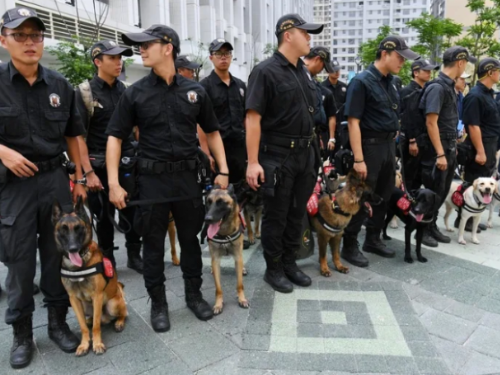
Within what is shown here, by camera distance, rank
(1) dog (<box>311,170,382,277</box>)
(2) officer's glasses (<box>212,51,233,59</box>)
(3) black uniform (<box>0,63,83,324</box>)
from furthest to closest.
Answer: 1. (2) officer's glasses (<box>212,51,233,59</box>)
2. (1) dog (<box>311,170,382,277</box>)
3. (3) black uniform (<box>0,63,83,324</box>)

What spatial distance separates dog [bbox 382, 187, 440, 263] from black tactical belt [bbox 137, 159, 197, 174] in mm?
2861

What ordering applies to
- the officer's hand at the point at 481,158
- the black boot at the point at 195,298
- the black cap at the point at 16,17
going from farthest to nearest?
the officer's hand at the point at 481,158 < the black boot at the point at 195,298 < the black cap at the point at 16,17

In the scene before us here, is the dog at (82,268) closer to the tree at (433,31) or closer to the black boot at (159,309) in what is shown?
the black boot at (159,309)

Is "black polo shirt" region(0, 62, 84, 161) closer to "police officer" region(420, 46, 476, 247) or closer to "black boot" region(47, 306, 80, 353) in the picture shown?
"black boot" region(47, 306, 80, 353)

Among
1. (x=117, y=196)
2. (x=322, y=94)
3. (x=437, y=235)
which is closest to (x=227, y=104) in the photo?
(x=322, y=94)

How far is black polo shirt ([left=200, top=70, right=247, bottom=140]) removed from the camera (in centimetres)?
475

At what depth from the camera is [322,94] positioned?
236 inches

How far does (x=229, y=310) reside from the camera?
11.5 ft

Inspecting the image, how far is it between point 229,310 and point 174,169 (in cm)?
140

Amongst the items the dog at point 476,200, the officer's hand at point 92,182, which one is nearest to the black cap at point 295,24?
the officer's hand at point 92,182

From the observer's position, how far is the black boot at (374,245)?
481 cm

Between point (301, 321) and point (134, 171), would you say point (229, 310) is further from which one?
point (134, 171)

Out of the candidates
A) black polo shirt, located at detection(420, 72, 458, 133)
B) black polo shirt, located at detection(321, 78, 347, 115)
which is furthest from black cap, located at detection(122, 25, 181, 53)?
black polo shirt, located at detection(321, 78, 347, 115)

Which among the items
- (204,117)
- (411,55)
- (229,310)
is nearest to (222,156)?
(204,117)
